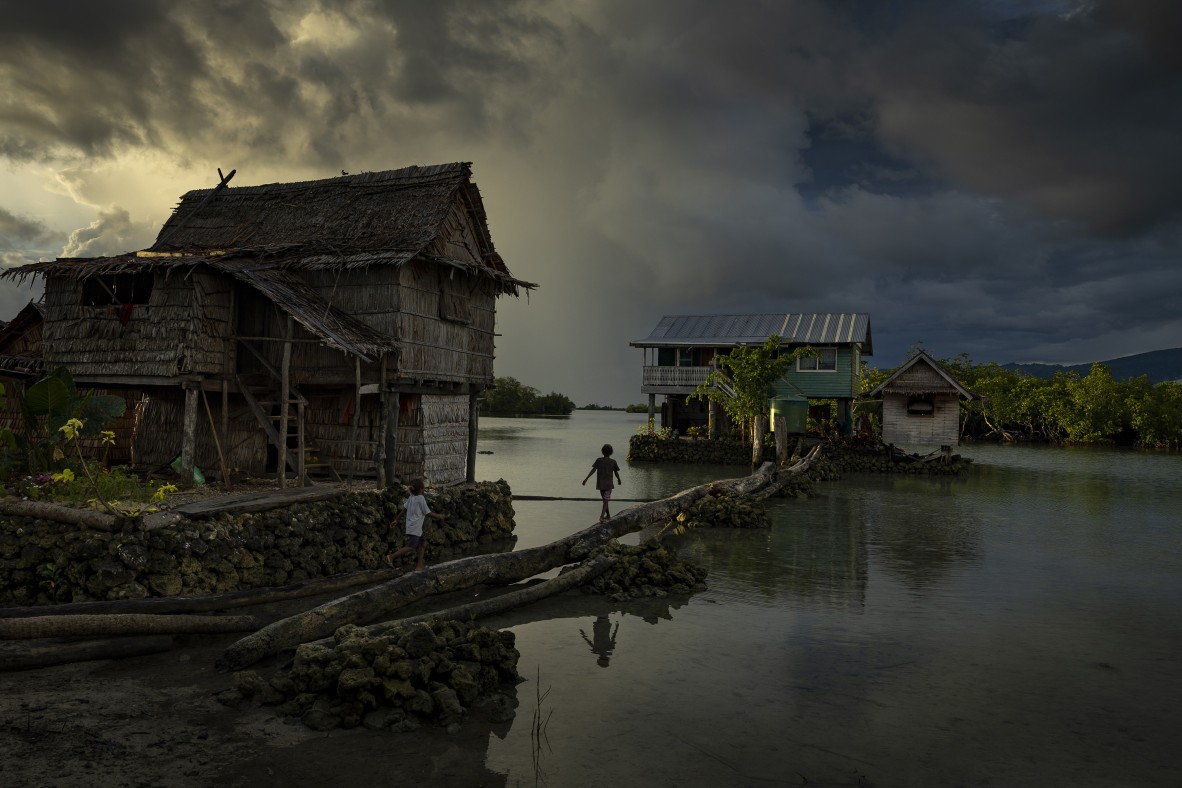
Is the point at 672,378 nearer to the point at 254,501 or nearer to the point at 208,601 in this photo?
the point at 254,501

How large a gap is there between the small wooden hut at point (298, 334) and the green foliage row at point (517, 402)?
79.7 m

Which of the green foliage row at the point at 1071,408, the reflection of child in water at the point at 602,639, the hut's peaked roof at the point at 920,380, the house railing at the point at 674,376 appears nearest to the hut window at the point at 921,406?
the hut's peaked roof at the point at 920,380

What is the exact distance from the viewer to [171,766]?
593 cm

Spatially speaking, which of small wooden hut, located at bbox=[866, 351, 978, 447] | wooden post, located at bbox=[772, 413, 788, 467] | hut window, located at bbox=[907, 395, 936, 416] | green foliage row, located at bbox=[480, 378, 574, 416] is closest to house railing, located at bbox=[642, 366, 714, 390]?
wooden post, located at bbox=[772, 413, 788, 467]

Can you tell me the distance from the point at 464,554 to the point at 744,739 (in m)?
9.76

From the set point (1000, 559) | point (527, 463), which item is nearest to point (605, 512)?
point (1000, 559)

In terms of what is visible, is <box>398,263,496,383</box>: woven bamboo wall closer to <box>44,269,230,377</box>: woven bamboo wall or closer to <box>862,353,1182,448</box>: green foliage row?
<box>44,269,230,377</box>: woven bamboo wall

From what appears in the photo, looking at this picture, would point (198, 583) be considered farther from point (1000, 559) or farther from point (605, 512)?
point (1000, 559)

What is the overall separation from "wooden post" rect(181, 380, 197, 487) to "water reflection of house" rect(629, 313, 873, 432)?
82.2 feet

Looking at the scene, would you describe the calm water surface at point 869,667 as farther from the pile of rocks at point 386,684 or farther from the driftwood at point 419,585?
the driftwood at point 419,585

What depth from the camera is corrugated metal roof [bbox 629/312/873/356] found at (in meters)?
37.4

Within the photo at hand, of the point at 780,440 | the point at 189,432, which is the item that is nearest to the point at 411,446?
the point at 189,432

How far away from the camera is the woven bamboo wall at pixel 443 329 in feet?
56.6

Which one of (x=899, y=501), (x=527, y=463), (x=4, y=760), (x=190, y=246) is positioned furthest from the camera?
(x=527, y=463)
